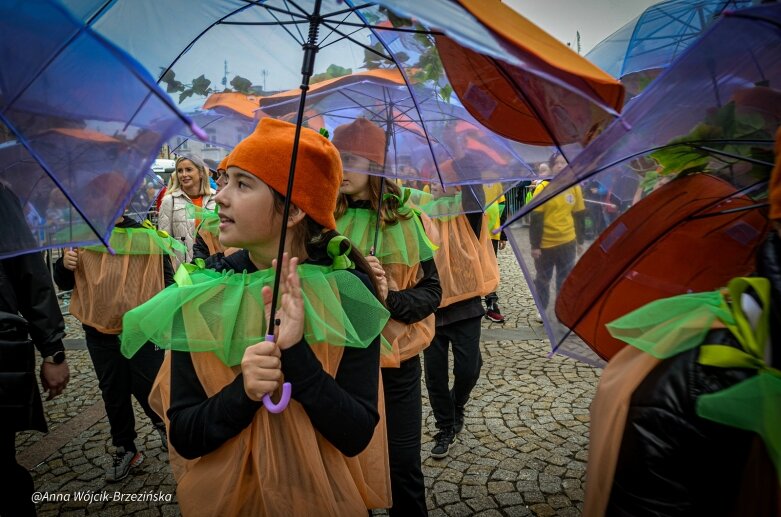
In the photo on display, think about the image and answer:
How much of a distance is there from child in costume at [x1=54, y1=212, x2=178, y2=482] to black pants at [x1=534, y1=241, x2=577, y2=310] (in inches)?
108

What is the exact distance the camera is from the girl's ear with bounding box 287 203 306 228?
1.77m

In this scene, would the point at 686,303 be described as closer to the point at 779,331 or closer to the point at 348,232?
the point at 779,331

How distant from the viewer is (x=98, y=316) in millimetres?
3609

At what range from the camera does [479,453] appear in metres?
3.83

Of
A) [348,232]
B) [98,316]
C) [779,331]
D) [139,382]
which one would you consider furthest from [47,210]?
[779,331]

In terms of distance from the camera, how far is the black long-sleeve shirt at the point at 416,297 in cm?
285

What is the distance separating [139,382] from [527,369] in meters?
3.69

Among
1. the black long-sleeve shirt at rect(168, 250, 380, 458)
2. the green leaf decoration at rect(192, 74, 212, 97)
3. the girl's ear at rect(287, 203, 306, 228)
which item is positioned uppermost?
the green leaf decoration at rect(192, 74, 212, 97)

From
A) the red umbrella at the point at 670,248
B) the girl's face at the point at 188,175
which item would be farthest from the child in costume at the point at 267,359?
the girl's face at the point at 188,175

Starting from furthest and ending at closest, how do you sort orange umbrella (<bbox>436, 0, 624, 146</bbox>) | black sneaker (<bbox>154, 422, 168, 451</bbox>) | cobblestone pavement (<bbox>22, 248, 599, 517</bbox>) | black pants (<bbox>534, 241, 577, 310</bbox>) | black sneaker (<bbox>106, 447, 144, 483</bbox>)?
black sneaker (<bbox>154, 422, 168, 451</bbox>) → black sneaker (<bbox>106, 447, 144, 483</bbox>) → cobblestone pavement (<bbox>22, 248, 599, 517</bbox>) → black pants (<bbox>534, 241, 577, 310</bbox>) → orange umbrella (<bbox>436, 0, 624, 146</bbox>)

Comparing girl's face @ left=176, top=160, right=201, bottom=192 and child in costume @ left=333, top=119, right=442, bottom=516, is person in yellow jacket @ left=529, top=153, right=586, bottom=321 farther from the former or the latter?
girl's face @ left=176, top=160, right=201, bottom=192

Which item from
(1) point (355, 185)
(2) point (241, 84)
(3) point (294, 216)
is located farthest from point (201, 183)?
(3) point (294, 216)

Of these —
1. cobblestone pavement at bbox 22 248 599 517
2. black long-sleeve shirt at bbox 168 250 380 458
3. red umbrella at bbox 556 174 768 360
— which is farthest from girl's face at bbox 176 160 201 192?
red umbrella at bbox 556 174 768 360

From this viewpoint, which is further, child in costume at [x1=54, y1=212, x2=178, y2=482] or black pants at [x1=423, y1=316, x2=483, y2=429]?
black pants at [x1=423, y1=316, x2=483, y2=429]
